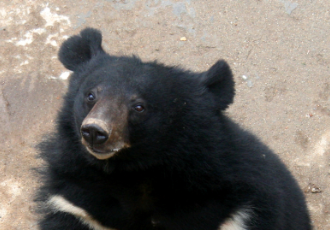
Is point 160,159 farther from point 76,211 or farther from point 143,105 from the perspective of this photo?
Result: point 76,211

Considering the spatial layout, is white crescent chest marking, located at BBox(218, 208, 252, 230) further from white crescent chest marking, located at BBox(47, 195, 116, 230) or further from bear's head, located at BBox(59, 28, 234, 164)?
white crescent chest marking, located at BBox(47, 195, 116, 230)

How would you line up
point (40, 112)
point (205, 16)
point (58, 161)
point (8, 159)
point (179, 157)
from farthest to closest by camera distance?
1. point (205, 16)
2. point (40, 112)
3. point (8, 159)
4. point (58, 161)
5. point (179, 157)

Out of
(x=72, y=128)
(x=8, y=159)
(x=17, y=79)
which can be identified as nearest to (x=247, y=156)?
(x=72, y=128)

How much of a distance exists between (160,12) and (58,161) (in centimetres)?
315

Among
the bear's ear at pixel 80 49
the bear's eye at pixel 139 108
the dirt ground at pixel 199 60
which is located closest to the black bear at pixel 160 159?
the bear's eye at pixel 139 108

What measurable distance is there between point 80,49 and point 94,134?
1.05 m

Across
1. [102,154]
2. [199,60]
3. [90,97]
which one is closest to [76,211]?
[102,154]

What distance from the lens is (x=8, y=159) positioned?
449cm

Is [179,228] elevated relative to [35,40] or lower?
elevated

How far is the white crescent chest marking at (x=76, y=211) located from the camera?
3240mm

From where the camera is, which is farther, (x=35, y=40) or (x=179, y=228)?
(x=35, y=40)

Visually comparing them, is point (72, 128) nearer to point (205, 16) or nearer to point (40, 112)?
point (40, 112)

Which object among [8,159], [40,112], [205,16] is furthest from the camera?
[205,16]

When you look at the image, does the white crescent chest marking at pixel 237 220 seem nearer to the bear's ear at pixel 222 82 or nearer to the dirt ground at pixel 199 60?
the bear's ear at pixel 222 82
